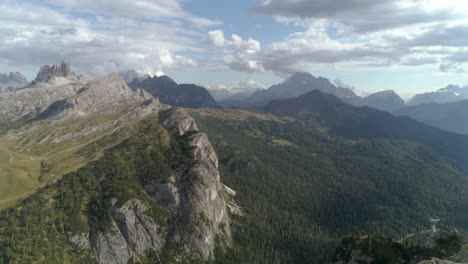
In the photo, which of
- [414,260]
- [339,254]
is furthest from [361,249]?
[414,260]

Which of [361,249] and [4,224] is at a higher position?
[361,249]

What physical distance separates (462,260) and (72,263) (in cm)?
18247

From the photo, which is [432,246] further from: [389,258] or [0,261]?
[0,261]

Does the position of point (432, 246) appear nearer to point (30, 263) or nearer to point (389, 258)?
point (389, 258)

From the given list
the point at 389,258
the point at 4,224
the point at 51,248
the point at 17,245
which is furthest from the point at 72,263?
the point at 389,258

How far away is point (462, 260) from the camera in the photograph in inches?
3942

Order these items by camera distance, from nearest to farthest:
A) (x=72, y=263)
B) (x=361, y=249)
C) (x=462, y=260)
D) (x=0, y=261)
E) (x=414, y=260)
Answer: (x=462, y=260) < (x=414, y=260) < (x=361, y=249) < (x=0, y=261) < (x=72, y=263)

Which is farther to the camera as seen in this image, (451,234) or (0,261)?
(0,261)

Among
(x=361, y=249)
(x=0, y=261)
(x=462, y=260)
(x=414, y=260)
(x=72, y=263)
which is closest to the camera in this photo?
(x=462, y=260)

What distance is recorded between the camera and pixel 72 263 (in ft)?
634

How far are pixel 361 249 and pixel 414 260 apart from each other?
1792cm

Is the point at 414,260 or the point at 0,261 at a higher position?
the point at 414,260

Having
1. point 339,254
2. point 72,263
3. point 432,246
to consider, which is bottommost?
point 72,263

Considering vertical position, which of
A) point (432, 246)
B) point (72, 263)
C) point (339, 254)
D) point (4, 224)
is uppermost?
point (432, 246)
